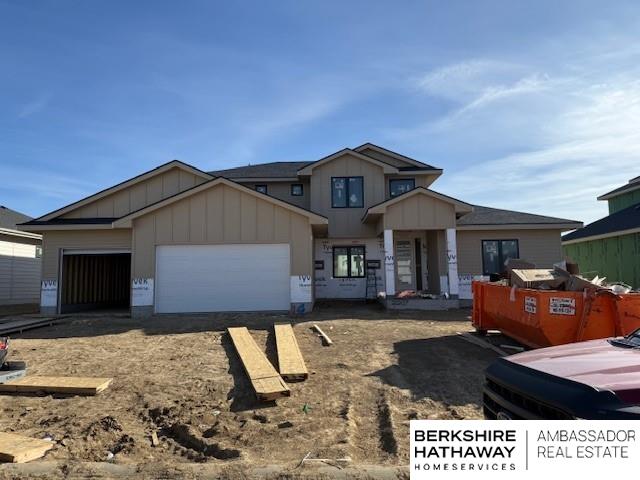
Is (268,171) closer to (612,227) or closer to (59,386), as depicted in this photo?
(59,386)

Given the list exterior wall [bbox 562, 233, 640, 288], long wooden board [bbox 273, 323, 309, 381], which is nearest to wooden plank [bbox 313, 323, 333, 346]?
long wooden board [bbox 273, 323, 309, 381]

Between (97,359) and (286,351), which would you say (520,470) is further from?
(97,359)

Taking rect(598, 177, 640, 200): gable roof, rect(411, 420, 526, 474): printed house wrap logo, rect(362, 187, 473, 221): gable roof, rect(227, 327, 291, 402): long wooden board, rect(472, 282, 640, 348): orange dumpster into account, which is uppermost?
rect(598, 177, 640, 200): gable roof

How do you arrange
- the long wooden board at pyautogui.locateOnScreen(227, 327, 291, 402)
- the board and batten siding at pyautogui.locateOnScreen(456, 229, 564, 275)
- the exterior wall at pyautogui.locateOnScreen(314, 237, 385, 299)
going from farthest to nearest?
the exterior wall at pyautogui.locateOnScreen(314, 237, 385, 299) < the board and batten siding at pyautogui.locateOnScreen(456, 229, 564, 275) < the long wooden board at pyautogui.locateOnScreen(227, 327, 291, 402)

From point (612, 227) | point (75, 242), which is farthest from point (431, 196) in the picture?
point (75, 242)

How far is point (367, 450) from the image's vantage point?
15.4 feet

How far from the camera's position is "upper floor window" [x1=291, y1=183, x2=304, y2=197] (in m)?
20.6

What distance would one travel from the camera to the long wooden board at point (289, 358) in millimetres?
7172

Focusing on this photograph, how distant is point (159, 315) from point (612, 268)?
828 inches

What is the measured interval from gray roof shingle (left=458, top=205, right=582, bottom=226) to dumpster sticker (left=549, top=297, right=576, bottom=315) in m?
11.0

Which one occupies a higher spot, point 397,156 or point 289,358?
point 397,156

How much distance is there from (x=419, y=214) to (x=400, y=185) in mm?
4171

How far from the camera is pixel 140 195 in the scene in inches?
711

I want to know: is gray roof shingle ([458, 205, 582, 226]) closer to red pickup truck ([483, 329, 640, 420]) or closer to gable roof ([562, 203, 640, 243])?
gable roof ([562, 203, 640, 243])
